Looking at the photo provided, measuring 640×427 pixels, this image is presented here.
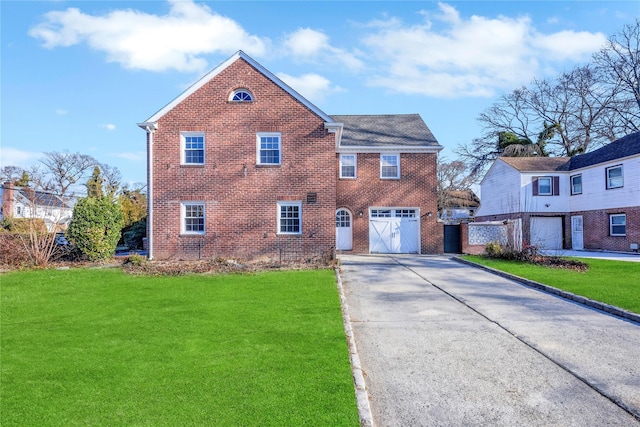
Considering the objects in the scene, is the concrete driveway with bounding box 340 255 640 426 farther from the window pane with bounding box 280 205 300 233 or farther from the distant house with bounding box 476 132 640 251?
the distant house with bounding box 476 132 640 251

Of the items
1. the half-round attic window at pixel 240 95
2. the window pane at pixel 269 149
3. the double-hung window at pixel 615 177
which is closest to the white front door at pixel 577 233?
the double-hung window at pixel 615 177

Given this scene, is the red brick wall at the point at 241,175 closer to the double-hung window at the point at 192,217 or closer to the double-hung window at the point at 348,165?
the double-hung window at the point at 192,217

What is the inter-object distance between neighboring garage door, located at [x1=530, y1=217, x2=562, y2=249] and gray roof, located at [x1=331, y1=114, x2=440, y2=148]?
1013 centimetres

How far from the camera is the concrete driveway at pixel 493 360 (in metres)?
4.06

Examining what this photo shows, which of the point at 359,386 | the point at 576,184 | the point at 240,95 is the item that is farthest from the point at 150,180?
the point at 576,184

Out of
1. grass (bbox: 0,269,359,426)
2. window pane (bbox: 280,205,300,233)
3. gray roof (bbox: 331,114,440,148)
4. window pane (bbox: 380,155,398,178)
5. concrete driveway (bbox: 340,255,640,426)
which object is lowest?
concrete driveway (bbox: 340,255,640,426)

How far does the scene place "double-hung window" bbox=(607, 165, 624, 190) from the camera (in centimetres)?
2302

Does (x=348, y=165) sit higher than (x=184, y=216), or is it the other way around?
(x=348, y=165)

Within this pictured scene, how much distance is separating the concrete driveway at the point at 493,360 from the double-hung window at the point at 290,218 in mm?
7996

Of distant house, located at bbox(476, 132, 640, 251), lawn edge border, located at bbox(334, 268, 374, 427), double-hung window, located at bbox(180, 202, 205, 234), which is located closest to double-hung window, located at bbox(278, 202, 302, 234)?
double-hung window, located at bbox(180, 202, 205, 234)

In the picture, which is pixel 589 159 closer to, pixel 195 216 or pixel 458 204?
pixel 458 204

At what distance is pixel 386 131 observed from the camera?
2409cm

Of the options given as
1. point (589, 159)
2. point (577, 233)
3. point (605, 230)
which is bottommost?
point (577, 233)

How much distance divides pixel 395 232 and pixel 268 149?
879 cm
